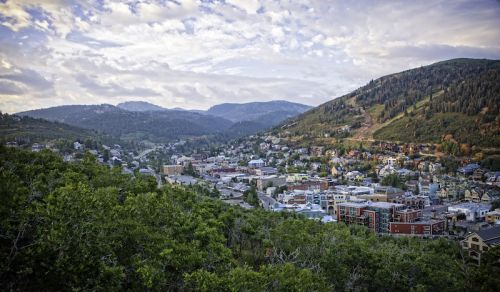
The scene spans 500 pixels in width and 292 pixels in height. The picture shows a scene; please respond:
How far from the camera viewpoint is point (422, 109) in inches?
3745

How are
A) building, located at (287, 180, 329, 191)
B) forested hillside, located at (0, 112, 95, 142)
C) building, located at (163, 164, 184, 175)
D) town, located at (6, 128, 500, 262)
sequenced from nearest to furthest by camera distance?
town, located at (6, 128, 500, 262) → building, located at (287, 180, 329, 191) → forested hillside, located at (0, 112, 95, 142) → building, located at (163, 164, 184, 175)

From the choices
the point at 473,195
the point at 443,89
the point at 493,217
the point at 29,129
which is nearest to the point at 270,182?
the point at 473,195

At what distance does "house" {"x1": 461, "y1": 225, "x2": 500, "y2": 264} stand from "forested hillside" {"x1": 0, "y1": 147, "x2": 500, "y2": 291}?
9.25 meters

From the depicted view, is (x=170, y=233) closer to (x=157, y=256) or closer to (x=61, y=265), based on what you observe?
(x=157, y=256)

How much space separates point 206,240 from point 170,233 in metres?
1.77

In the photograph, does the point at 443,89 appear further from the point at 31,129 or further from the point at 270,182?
the point at 31,129

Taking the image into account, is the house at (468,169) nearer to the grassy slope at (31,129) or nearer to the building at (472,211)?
the building at (472,211)

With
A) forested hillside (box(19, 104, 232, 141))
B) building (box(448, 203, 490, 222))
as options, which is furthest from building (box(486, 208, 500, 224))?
forested hillside (box(19, 104, 232, 141))

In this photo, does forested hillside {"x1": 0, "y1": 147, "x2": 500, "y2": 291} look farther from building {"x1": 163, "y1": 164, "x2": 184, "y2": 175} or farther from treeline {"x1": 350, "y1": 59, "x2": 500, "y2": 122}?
treeline {"x1": 350, "y1": 59, "x2": 500, "y2": 122}

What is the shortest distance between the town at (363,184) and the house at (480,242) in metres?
0.07

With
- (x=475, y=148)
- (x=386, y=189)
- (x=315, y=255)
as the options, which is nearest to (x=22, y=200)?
(x=315, y=255)

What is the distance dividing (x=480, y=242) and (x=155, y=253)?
2686 cm

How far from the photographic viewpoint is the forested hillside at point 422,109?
3081 inches

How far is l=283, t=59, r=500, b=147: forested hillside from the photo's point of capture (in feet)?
257
